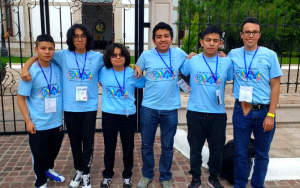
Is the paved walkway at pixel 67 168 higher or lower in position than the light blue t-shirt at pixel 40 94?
lower

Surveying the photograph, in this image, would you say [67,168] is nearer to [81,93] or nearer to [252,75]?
[81,93]

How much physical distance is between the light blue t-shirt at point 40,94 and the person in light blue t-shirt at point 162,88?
36.7 inches

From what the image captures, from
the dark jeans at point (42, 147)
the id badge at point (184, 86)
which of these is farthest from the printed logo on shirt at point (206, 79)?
the dark jeans at point (42, 147)

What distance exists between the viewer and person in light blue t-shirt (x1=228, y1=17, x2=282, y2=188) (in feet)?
8.54

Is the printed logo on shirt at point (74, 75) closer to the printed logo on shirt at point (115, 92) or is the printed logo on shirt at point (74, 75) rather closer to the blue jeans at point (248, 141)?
the printed logo on shirt at point (115, 92)

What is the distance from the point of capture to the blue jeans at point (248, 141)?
266 centimetres

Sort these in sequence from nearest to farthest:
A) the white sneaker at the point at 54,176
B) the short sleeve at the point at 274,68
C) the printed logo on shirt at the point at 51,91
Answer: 1. the short sleeve at the point at 274,68
2. the printed logo on shirt at the point at 51,91
3. the white sneaker at the point at 54,176

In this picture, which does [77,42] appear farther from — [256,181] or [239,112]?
[256,181]

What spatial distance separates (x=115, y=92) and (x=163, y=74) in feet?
1.84

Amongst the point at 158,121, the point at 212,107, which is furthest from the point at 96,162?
the point at 212,107

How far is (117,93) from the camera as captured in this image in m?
2.87

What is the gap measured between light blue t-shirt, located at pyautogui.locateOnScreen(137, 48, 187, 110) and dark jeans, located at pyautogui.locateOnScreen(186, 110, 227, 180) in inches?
10.5

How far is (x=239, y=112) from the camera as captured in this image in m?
2.71

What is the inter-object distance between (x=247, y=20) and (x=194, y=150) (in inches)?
58.6
